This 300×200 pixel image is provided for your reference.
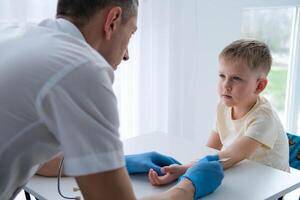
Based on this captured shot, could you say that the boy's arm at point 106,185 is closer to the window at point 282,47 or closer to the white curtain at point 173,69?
the white curtain at point 173,69

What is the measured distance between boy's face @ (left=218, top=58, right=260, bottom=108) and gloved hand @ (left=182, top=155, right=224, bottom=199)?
0.54 m

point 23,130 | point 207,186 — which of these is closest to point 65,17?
point 23,130

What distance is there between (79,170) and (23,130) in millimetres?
121

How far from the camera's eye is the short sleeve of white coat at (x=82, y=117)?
0.58 m

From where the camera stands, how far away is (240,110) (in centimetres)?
152

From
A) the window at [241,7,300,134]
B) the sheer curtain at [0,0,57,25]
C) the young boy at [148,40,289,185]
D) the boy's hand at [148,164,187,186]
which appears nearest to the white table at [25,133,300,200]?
the boy's hand at [148,164,187,186]

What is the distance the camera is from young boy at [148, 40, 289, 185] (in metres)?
1.36

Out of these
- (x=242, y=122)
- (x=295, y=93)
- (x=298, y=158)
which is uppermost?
(x=242, y=122)

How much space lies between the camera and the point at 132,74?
2129mm

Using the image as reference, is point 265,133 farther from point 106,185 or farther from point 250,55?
point 106,185

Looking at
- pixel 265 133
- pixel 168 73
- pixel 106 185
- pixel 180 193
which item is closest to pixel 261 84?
pixel 265 133

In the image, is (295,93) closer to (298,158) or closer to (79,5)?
(298,158)

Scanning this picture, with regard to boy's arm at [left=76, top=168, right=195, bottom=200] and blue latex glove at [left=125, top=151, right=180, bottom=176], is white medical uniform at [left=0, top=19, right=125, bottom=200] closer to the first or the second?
boy's arm at [left=76, top=168, right=195, bottom=200]

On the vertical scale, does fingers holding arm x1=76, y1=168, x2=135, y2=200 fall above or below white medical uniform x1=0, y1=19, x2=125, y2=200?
below
